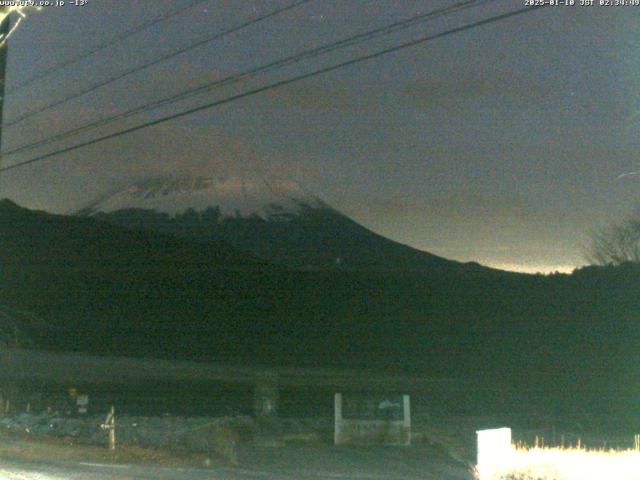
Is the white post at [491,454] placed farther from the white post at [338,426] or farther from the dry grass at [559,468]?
the white post at [338,426]

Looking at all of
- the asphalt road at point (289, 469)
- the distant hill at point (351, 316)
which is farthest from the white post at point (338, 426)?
the distant hill at point (351, 316)

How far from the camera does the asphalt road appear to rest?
12.7m

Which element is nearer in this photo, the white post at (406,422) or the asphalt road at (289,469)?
the asphalt road at (289,469)

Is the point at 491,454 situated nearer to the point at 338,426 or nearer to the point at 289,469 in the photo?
the point at 289,469

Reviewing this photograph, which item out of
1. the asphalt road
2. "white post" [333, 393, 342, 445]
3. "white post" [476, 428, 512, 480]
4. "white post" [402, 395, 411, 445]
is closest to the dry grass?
"white post" [476, 428, 512, 480]

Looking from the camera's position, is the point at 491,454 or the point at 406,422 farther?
the point at 406,422

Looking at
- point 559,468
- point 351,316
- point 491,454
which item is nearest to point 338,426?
point 491,454

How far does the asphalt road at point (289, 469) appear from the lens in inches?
501

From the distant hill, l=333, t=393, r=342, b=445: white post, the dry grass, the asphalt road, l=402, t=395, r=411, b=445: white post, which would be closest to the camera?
the dry grass

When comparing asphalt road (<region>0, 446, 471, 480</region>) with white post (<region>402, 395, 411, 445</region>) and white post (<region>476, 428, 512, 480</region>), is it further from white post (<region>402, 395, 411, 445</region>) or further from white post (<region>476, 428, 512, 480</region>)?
white post (<region>402, 395, 411, 445</region>)

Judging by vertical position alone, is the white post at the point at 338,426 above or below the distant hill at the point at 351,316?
below

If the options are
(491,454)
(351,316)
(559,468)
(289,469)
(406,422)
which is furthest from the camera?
(351,316)

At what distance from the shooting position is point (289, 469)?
15688 mm

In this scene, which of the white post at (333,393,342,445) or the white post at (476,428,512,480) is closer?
the white post at (476,428,512,480)
